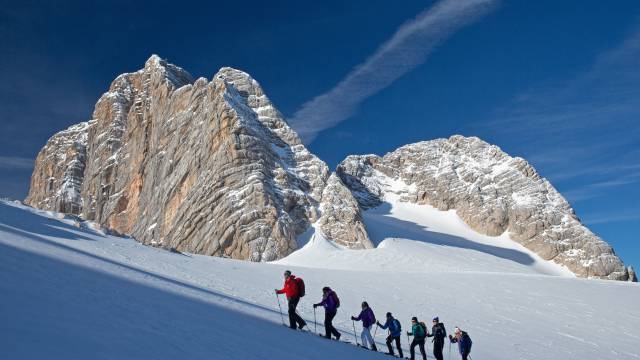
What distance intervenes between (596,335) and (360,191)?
72691mm

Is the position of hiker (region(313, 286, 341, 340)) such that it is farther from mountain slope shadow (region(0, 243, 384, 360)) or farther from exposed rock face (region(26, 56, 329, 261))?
exposed rock face (region(26, 56, 329, 261))

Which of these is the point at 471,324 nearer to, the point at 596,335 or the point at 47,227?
the point at 596,335

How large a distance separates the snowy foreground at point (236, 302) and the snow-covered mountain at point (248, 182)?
24.3 feet

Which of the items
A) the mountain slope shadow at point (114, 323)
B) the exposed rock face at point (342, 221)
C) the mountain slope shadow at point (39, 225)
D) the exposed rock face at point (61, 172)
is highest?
the exposed rock face at point (61, 172)

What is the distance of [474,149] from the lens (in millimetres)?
104125

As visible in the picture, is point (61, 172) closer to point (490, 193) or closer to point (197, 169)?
point (197, 169)

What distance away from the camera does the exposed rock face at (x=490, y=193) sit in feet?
269

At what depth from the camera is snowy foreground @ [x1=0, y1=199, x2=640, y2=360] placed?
7914mm

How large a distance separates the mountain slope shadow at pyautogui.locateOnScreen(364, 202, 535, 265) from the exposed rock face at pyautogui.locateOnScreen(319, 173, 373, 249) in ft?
10.1

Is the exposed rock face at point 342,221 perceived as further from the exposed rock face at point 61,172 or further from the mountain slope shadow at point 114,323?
the exposed rock face at point 61,172

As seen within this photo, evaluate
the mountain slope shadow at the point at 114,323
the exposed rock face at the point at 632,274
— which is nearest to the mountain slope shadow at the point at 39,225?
the mountain slope shadow at the point at 114,323

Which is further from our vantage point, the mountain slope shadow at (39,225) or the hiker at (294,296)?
the mountain slope shadow at (39,225)

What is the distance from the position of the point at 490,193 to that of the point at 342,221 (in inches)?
1739

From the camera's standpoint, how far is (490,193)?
94750mm
